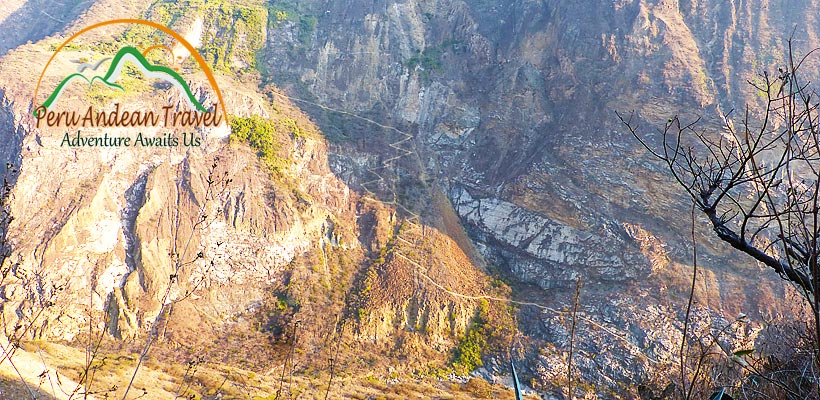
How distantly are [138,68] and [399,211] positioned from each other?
1608 centimetres

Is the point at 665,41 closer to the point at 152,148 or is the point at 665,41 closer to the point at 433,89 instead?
the point at 433,89

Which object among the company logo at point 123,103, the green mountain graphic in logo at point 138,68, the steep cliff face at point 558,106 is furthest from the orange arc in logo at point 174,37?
the steep cliff face at point 558,106

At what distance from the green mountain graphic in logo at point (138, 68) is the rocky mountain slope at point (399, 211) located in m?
1.03

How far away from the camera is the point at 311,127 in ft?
84.1

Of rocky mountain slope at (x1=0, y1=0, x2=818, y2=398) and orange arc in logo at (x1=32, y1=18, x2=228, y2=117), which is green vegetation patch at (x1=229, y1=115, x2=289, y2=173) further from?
orange arc in logo at (x1=32, y1=18, x2=228, y2=117)

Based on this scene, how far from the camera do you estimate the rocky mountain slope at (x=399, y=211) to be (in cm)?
1694

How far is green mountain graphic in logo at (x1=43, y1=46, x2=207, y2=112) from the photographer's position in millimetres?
20331

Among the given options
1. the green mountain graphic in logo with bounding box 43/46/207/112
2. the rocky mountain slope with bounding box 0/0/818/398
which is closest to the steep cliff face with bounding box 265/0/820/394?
the rocky mountain slope with bounding box 0/0/818/398

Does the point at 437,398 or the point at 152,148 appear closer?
the point at 437,398

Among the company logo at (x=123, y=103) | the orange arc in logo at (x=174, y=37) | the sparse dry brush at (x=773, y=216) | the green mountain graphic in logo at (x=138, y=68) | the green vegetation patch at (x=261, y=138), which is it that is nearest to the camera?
the sparse dry brush at (x=773, y=216)

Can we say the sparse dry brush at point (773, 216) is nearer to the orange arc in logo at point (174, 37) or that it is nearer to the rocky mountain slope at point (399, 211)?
the rocky mountain slope at point (399, 211)

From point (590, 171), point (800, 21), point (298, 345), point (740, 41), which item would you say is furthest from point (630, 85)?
point (298, 345)

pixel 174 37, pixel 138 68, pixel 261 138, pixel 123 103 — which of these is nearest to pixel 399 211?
pixel 261 138

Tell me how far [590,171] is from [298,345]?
53.7 ft
